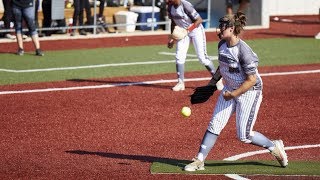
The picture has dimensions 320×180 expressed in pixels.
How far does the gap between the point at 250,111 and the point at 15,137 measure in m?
4.11

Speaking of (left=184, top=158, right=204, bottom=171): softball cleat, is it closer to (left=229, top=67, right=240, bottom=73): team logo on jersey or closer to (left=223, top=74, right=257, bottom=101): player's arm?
(left=223, top=74, right=257, bottom=101): player's arm

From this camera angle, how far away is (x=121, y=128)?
14.4 metres

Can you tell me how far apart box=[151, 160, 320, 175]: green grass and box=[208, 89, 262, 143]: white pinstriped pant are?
440mm

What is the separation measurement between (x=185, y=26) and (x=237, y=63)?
22.5 feet

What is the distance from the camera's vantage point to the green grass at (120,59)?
20.7 meters

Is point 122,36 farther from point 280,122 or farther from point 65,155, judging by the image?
point 65,155

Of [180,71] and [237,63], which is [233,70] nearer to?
[237,63]

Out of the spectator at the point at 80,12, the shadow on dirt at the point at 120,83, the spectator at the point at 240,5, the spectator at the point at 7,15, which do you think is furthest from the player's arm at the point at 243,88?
the spectator at the point at 240,5

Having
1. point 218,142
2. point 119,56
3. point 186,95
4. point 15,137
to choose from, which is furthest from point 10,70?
point 218,142

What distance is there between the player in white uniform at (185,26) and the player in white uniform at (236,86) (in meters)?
6.29

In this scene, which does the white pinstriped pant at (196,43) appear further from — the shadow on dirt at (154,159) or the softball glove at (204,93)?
the softball glove at (204,93)

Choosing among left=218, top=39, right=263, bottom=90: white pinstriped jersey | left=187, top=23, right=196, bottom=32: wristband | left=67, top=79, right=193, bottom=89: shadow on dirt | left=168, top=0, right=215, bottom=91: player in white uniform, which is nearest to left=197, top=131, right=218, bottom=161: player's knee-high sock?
left=218, top=39, right=263, bottom=90: white pinstriped jersey

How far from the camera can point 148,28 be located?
3070 cm

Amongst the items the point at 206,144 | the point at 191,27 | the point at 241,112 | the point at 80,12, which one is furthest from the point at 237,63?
the point at 80,12
